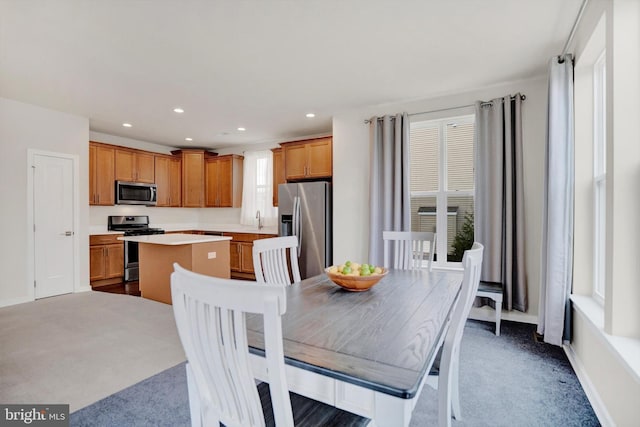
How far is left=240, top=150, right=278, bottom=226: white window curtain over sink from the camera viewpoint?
614 centimetres

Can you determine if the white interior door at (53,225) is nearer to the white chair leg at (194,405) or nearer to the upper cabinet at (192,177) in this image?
the upper cabinet at (192,177)

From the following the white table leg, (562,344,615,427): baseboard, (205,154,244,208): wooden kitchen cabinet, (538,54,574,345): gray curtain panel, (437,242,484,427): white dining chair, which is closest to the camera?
the white table leg

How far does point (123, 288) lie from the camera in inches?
200

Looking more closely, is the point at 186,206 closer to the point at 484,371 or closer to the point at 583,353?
the point at 484,371

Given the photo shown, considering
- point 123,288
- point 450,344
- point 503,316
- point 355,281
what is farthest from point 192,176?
point 450,344

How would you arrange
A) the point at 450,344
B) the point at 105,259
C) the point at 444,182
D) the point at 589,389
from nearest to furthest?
the point at 450,344 → the point at 589,389 → the point at 444,182 → the point at 105,259

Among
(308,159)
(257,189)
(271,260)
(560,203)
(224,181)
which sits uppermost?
(308,159)

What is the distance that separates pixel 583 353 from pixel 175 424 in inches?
109

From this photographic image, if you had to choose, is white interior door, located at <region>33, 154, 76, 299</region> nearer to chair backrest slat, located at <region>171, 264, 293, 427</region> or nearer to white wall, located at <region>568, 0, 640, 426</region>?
chair backrest slat, located at <region>171, 264, 293, 427</region>

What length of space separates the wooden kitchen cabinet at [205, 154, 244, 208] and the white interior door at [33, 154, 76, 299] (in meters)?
2.34

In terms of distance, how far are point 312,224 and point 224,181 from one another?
262cm

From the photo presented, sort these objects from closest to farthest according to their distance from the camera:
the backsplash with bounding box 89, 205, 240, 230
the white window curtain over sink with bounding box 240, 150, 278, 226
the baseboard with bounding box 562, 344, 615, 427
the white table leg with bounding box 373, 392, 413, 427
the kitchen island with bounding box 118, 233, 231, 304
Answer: the white table leg with bounding box 373, 392, 413, 427 < the baseboard with bounding box 562, 344, 615, 427 < the kitchen island with bounding box 118, 233, 231, 304 < the backsplash with bounding box 89, 205, 240, 230 < the white window curtain over sink with bounding box 240, 150, 278, 226

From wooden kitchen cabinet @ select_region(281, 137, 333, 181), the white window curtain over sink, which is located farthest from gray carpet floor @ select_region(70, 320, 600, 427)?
the white window curtain over sink

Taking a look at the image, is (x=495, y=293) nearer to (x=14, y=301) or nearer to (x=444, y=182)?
(x=444, y=182)
